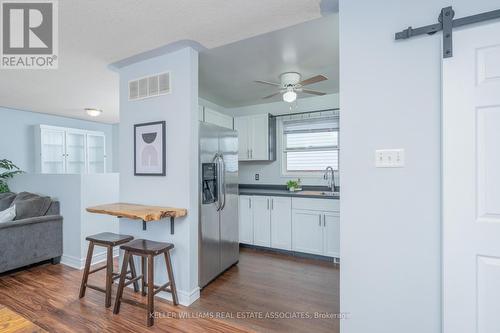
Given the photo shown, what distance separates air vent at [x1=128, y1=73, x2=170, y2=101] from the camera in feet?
8.21

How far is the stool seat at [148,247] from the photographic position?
214cm

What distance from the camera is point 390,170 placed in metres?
1.57

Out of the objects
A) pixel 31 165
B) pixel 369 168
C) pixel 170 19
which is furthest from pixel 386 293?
pixel 31 165

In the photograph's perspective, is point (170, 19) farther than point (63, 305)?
No

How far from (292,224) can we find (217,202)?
4.13ft

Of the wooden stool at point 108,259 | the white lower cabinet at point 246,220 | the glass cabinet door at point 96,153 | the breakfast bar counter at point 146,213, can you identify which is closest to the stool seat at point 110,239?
the wooden stool at point 108,259

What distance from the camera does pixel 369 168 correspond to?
1.62 m

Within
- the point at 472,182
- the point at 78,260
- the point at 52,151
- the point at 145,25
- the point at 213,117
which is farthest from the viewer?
the point at 52,151

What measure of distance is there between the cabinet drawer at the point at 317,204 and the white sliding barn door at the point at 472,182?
1.85 m

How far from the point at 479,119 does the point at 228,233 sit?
258cm

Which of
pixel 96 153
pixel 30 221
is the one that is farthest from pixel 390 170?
pixel 96 153

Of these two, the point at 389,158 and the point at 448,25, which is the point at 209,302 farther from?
the point at 448,25

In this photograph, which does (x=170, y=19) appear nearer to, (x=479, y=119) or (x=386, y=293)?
(x=479, y=119)

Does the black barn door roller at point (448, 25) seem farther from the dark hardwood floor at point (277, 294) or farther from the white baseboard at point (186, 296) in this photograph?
the white baseboard at point (186, 296)
